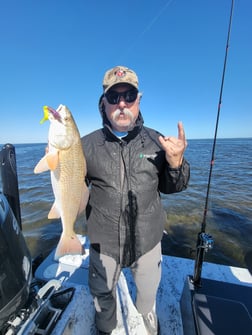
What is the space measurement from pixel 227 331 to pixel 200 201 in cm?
699

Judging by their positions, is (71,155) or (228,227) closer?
(71,155)

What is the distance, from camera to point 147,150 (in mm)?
1863

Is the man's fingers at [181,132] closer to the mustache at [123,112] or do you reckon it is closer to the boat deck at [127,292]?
the mustache at [123,112]

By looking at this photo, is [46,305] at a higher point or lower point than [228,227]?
higher

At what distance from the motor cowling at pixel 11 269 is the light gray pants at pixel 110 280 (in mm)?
617

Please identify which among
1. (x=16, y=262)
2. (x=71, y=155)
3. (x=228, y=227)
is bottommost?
(x=228, y=227)

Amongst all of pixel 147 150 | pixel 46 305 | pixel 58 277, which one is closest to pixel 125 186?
pixel 147 150

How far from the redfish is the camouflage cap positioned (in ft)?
1.59

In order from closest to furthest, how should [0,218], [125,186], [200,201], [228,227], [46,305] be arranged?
[0,218], [125,186], [46,305], [228,227], [200,201]

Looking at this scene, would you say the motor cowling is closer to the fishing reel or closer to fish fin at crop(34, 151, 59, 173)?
fish fin at crop(34, 151, 59, 173)

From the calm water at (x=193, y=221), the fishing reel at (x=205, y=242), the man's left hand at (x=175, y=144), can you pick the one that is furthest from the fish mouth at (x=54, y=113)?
the calm water at (x=193, y=221)

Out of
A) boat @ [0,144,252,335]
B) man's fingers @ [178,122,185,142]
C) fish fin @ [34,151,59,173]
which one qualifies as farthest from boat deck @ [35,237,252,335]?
man's fingers @ [178,122,185,142]

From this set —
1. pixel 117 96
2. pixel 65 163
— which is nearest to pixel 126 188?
pixel 65 163

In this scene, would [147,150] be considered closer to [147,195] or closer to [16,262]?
[147,195]
